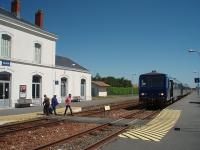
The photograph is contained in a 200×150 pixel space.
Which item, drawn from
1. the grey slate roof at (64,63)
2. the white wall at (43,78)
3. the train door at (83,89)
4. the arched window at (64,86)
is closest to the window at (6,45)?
the white wall at (43,78)

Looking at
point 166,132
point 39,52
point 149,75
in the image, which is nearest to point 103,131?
point 166,132

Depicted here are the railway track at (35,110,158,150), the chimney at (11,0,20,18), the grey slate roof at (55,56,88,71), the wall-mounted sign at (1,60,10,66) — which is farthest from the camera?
the grey slate roof at (55,56,88,71)

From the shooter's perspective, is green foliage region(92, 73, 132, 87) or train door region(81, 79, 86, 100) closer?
train door region(81, 79, 86, 100)

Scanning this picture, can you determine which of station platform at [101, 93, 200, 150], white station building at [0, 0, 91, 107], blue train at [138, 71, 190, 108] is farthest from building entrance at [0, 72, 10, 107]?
station platform at [101, 93, 200, 150]

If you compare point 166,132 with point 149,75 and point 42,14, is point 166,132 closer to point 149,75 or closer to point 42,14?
point 149,75

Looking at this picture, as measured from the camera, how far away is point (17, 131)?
15547 mm

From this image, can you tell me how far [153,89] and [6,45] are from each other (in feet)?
45.3

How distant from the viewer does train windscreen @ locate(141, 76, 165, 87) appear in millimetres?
29883

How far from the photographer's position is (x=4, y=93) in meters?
29.4

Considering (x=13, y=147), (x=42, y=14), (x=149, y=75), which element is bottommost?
(x=13, y=147)

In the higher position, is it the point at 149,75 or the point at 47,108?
the point at 149,75

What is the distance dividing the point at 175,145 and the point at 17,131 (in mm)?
7511

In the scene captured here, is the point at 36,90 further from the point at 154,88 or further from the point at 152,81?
the point at 154,88

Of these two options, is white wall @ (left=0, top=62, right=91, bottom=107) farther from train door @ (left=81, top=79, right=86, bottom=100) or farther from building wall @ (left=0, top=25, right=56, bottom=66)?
train door @ (left=81, top=79, right=86, bottom=100)
